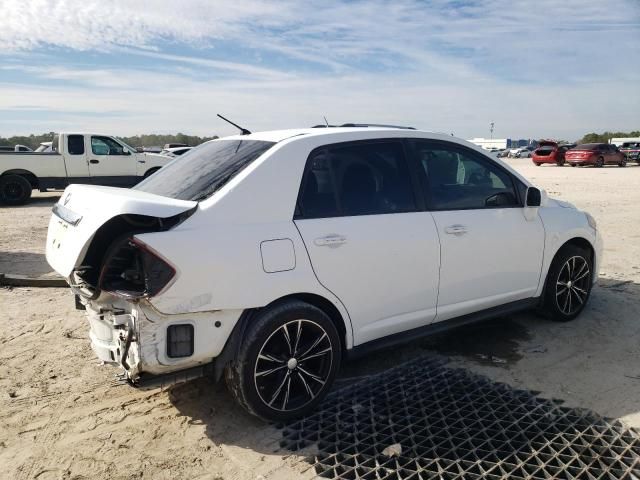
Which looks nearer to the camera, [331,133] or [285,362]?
[285,362]

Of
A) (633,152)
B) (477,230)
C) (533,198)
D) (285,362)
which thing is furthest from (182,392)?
(633,152)

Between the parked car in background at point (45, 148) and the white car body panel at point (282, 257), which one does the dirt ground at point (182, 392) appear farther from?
the parked car in background at point (45, 148)

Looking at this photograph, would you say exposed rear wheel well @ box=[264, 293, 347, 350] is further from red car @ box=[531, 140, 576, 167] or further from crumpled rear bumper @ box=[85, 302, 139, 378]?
red car @ box=[531, 140, 576, 167]

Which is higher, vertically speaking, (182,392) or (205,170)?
(205,170)

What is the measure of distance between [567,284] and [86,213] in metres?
4.16

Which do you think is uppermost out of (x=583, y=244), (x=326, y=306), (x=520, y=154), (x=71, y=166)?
(x=583, y=244)

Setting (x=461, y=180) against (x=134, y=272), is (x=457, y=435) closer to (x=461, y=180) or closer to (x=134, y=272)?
(x=461, y=180)

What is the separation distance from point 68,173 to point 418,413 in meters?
14.8

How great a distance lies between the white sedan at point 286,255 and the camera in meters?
2.93

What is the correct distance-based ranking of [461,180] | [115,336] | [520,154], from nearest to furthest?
[115,336] < [461,180] < [520,154]

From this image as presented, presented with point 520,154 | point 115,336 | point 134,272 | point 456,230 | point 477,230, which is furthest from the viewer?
point 520,154

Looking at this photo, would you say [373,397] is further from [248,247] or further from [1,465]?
[1,465]

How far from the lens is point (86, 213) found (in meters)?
3.10

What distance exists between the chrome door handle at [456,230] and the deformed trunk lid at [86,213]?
6.18ft
